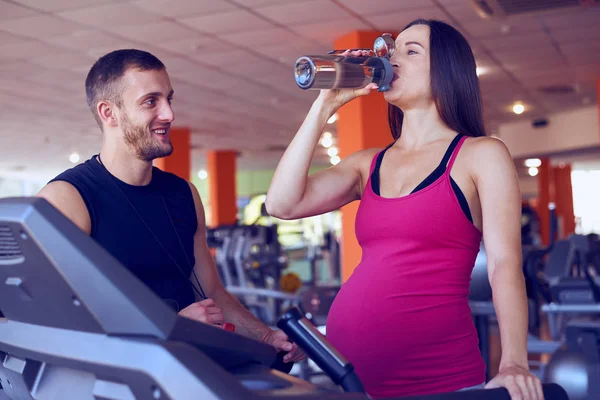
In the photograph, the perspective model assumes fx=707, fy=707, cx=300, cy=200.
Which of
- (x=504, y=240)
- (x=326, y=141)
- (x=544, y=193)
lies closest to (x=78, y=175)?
(x=504, y=240)

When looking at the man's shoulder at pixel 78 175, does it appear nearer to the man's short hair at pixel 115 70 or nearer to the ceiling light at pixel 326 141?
the man's short hair at pixel 115 70

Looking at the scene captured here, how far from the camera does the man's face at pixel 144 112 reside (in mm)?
1496

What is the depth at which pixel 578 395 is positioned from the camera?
119 centimetres

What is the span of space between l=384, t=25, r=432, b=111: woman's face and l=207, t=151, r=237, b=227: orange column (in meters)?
11.8

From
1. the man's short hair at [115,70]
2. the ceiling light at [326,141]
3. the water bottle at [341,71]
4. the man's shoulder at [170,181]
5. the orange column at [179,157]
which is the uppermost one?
the ceiling light at [326,141]

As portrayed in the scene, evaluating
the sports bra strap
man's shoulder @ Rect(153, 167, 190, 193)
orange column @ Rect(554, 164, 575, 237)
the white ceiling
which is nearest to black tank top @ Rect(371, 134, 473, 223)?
the sports bra strap

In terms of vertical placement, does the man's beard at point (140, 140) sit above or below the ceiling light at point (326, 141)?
below

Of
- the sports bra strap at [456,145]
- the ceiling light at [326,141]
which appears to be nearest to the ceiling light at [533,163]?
the ceiling light at [326,141]

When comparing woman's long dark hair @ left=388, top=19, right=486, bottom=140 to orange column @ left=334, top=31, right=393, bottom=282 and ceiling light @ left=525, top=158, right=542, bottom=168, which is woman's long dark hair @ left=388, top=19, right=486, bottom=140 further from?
ceiling light @ left=525, top=158, right=542, bottom=168

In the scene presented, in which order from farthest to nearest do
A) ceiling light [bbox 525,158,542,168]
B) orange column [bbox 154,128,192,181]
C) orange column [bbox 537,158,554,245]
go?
orange column [bbox 537,158,554,245], ceiling light [bbox 525,158,542,168], orange column [bbox 154,128,192,181]

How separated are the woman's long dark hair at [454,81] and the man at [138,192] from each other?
54cm

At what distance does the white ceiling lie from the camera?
5.35 meters

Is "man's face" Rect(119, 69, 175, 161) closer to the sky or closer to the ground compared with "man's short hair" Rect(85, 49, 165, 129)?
closer to the ground

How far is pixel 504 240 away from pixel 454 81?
325 millimetres
